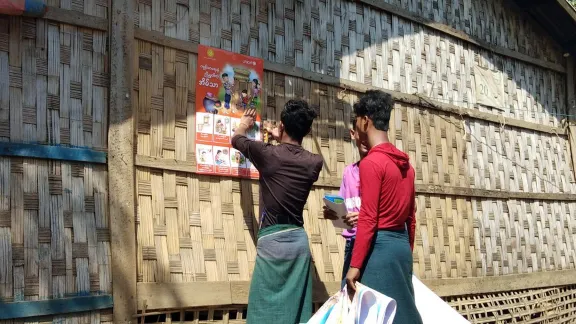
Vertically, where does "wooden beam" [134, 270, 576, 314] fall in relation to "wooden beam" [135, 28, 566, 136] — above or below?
below

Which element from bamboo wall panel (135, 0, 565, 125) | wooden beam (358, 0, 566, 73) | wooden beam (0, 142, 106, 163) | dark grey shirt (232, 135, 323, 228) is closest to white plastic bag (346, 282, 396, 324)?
dark grey shirt (232, 135, 323, 228)

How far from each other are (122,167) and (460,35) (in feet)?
14.6

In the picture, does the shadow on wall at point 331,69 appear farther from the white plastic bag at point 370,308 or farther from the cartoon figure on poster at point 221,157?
the white plastic bag at point 370,308

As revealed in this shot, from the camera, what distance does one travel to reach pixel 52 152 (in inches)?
160

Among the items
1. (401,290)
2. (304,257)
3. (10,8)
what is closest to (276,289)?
(304,257)

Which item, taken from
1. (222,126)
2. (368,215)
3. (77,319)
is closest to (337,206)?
(368,215)

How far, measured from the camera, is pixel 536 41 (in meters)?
8.55

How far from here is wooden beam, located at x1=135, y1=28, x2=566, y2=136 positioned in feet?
15.5

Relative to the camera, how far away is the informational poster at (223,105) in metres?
4.92

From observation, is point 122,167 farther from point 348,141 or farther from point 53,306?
point 348,141

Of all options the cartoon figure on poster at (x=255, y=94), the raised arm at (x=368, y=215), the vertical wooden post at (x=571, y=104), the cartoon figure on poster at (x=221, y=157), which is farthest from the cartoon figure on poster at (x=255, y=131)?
the vertical wooden post at (x=571, y=104)

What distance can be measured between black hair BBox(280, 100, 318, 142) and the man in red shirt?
1.72ft

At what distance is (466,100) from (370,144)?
363 centimetres

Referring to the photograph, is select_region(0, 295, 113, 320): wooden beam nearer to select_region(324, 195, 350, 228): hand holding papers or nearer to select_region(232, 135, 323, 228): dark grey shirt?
select_region(232, 135, 323, 228): dark grey shirt
